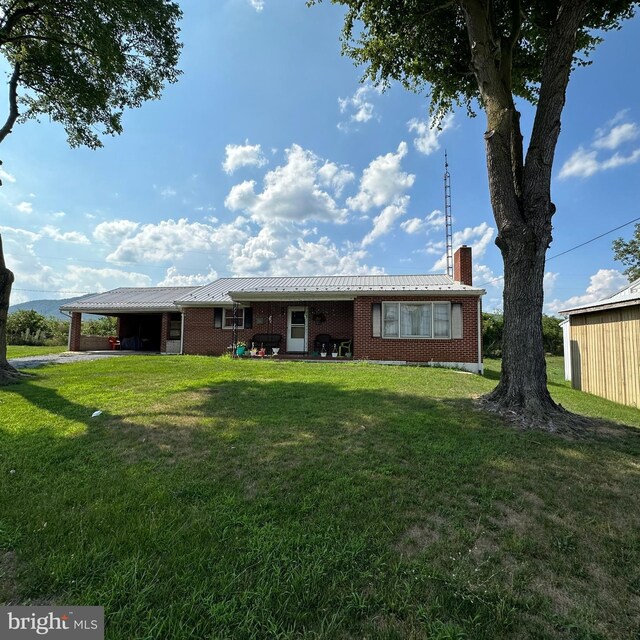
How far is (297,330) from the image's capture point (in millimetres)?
15578

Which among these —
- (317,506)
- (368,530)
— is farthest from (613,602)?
(317,506)

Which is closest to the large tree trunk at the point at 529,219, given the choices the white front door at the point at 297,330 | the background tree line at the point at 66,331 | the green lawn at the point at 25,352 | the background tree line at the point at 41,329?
the white front door at the point at 297,330

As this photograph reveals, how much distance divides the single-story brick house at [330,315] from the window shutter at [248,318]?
47 millimetres

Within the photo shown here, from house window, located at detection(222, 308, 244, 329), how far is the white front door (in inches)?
89.2

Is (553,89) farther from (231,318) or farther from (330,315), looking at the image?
(231,318)

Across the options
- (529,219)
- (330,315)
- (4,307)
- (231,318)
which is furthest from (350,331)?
(4,307)

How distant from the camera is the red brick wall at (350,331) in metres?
12.9

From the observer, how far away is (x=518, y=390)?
5379 mm

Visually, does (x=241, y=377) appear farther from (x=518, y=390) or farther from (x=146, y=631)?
(x=146, y=631)

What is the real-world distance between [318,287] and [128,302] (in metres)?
11.2

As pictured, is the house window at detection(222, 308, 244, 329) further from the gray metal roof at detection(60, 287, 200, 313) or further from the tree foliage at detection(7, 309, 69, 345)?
the tree foliage at detection(7, 309, 69, 345)

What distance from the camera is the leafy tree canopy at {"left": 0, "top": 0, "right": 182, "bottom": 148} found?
26.2ft

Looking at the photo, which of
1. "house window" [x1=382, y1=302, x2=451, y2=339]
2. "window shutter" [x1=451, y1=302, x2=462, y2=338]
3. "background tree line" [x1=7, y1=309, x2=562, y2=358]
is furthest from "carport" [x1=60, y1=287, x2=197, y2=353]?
"window shutter" [x1=451, y1=302, x2=462, y2=338]

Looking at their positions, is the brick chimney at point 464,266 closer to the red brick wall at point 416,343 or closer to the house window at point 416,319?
the red brick wall at point 416,343
